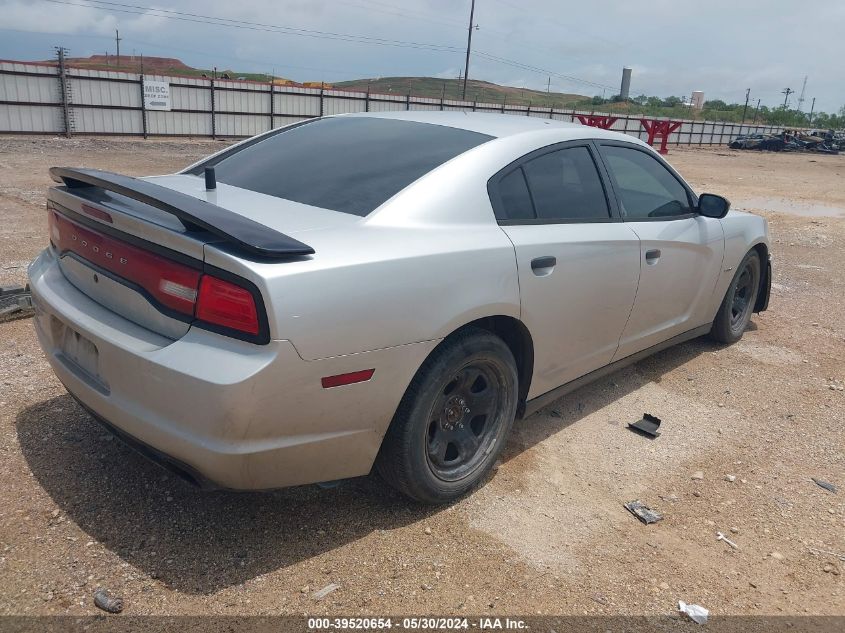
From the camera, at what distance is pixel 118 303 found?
247 cm

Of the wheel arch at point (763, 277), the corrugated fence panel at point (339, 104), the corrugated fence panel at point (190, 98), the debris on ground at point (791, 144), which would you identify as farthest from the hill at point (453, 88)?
the wheel arch at point (763, 277)

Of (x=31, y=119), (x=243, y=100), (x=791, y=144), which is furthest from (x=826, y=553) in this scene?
(x=791, y=144)

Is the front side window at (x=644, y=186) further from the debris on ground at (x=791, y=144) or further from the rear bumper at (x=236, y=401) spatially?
the debris on ground at (x=791, y=144)

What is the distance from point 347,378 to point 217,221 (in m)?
0.67

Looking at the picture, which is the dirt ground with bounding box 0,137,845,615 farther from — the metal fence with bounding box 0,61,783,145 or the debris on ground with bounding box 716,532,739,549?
the metal fence with bounding box 0,61,783,145

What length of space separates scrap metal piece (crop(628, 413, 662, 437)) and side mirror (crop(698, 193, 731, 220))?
1372mm

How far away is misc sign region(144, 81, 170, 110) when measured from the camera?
74.1ft


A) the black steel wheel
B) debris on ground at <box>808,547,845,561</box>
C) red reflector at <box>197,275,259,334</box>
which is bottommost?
debris on ground at <box>808,547,845,561</box>

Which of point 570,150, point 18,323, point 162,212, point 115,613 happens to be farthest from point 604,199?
point 18,323

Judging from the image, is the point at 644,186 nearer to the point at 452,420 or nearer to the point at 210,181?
the point at 452,420

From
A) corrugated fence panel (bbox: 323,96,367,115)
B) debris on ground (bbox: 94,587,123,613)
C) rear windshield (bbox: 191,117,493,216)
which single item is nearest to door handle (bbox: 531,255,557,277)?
rear windshield (bbox: 191,117,493,216)

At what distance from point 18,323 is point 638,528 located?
4.03 meters

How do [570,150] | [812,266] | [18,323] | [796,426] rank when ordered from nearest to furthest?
1. [570,150]
2. [796,426]
3. [18,323]
4. [812,266]

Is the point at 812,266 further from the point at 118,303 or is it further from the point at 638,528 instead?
the point at 118,303
